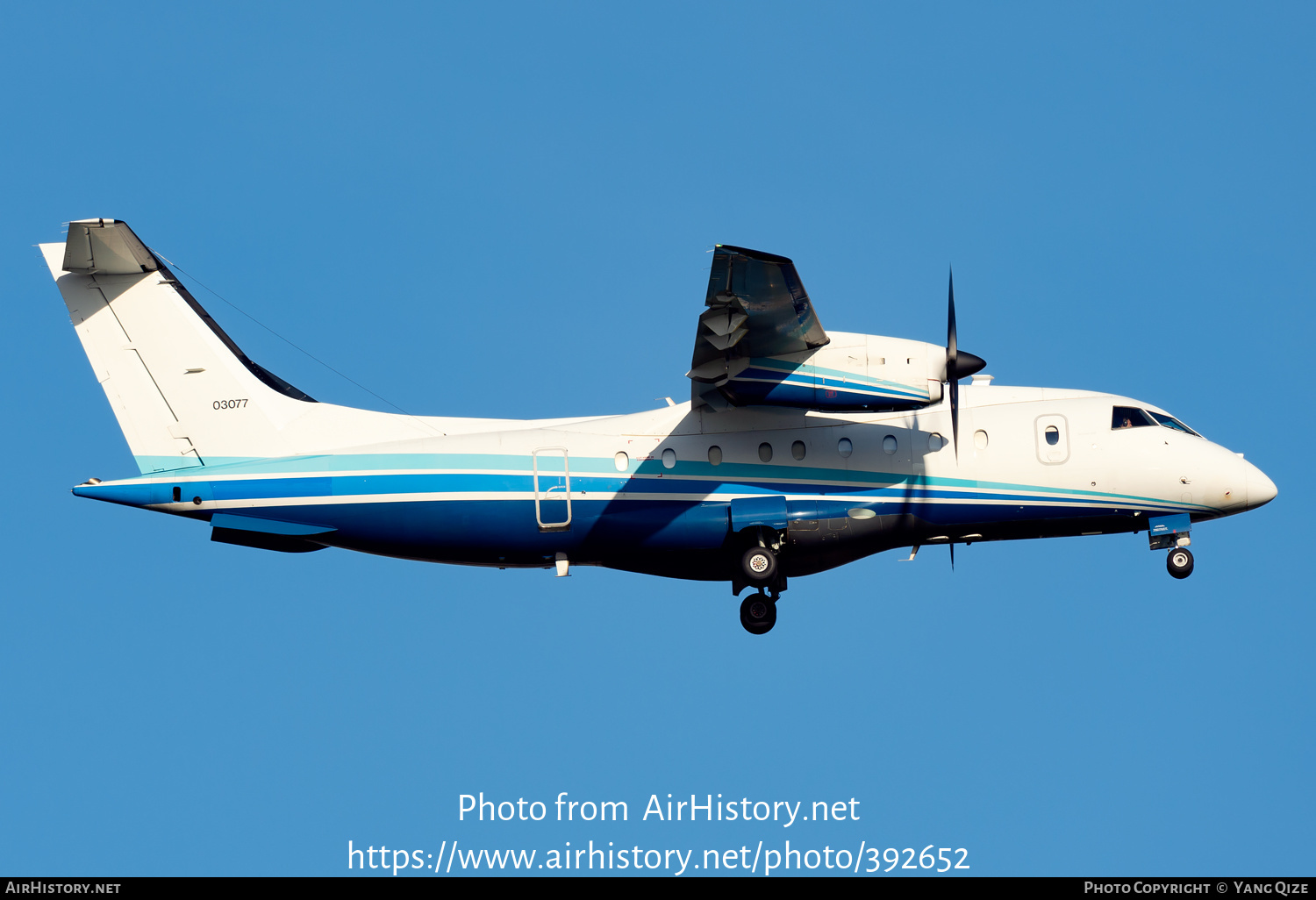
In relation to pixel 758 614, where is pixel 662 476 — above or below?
above

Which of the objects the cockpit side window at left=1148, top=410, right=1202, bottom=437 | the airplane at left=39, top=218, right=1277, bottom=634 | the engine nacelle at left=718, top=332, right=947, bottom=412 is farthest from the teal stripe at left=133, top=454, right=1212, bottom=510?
the cockpit side window at left=1148, top=410, right=1202, bottom=437

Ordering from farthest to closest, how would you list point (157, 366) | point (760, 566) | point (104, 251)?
point (157, 366) → point (104, 251) → point (760, 566)

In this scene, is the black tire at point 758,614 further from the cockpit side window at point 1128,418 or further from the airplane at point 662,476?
the cockpit side window at point 1128,418

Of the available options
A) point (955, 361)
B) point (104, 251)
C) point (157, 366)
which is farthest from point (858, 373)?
point (104, 251)

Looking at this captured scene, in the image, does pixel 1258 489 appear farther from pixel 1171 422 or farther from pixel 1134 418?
pixel 1134 418

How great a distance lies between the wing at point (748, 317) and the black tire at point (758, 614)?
3.21 metres

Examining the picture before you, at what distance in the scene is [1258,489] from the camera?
19250 millimetres

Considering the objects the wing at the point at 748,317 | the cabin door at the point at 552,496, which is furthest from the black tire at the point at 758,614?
the wing at the point at 748,317

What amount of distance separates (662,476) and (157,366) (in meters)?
7.30

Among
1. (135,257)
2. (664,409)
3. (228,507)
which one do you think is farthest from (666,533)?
(135,257)

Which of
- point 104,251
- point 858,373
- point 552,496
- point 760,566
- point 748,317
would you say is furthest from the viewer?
point 104,251

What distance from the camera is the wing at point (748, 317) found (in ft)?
53.2

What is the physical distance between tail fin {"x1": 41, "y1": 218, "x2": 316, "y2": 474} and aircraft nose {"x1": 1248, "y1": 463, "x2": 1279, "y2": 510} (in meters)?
13.4
